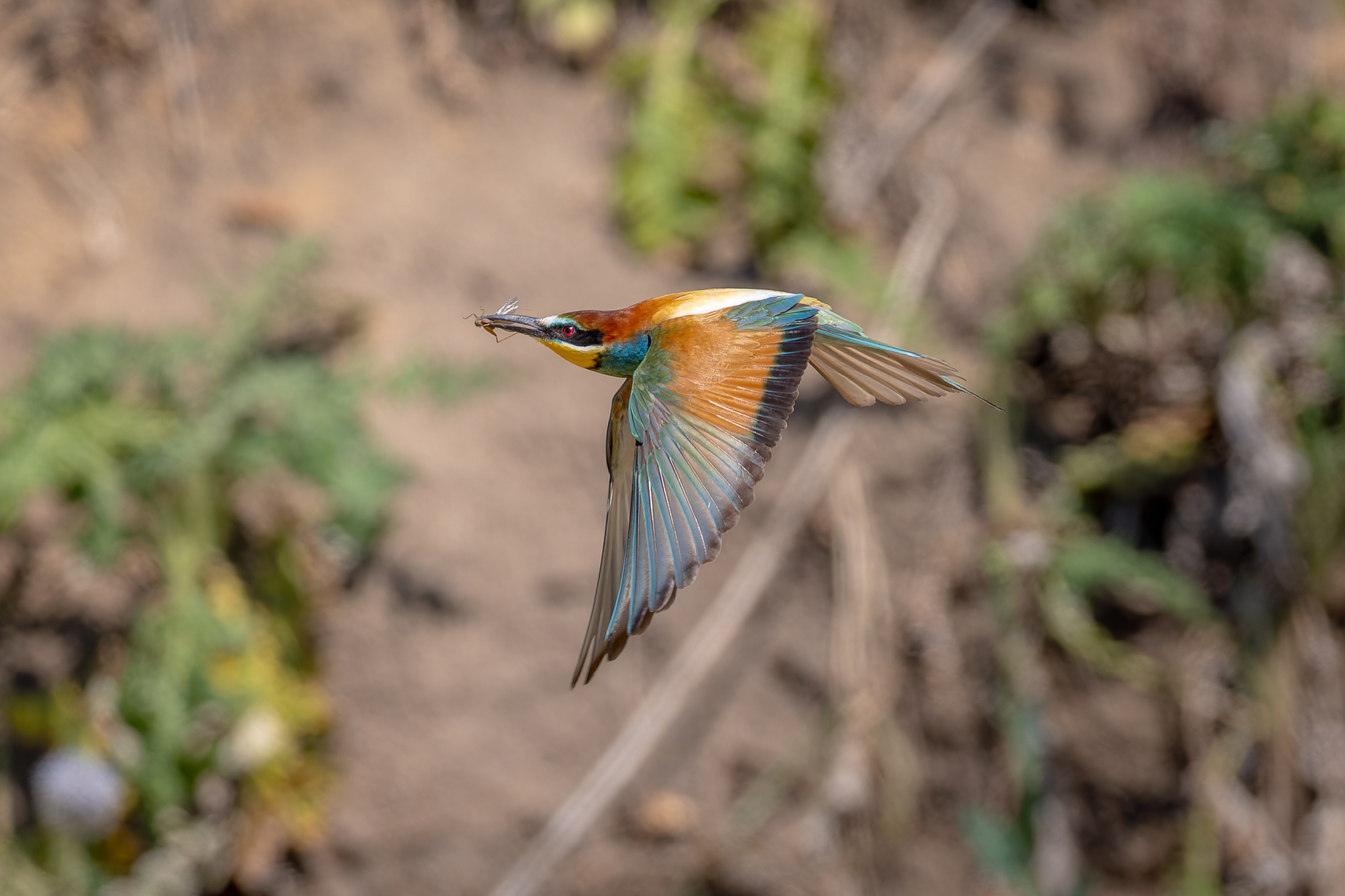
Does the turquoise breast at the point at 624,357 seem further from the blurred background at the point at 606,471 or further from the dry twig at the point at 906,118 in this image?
the dry twig at the point at 906,118

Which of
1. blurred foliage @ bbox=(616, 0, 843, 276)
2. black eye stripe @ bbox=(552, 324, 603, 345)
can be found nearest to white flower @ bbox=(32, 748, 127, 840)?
blurred foliage @ bbox=(616, 0, 843, 276)

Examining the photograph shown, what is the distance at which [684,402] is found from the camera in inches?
26.2

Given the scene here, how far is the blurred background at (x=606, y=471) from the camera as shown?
271 centimetres

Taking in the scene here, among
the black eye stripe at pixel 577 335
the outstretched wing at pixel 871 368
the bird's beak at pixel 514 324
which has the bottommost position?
the outstretched wing at pixel 871 368

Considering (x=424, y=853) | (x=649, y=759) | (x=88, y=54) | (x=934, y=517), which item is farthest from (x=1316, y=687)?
(x=88, y=54)

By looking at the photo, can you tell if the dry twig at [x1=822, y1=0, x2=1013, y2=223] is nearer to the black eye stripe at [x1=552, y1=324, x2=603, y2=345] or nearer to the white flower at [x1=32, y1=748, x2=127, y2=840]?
the white flower at [x1=32, y1=748, x2=127, y2=840]

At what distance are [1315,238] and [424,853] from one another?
2.75m

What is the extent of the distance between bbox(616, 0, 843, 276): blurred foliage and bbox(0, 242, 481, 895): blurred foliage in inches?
33.2

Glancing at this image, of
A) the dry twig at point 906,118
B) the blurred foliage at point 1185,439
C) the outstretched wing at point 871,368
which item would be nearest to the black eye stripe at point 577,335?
the outstretched wing at point 871,368

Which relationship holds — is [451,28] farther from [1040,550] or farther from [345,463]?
[1040,550]

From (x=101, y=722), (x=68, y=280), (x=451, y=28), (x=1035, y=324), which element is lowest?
(x=101, y=722)

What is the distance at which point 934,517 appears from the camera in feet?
10.4

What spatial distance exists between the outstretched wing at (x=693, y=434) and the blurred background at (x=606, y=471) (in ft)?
6.15

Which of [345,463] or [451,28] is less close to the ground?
[451,28]
